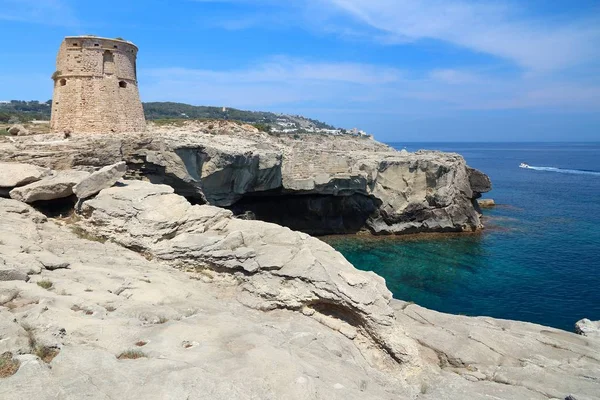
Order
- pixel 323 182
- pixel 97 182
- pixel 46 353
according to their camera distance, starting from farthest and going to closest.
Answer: pixel 323 182, pixel 97 182, pixel 46 353

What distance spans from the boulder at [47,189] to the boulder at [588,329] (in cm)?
2141

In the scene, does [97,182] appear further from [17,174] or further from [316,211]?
[316,211]

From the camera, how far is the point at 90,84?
24109 millimetres

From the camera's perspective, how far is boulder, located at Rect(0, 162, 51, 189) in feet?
49.4

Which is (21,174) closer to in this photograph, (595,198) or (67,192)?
(67,192)

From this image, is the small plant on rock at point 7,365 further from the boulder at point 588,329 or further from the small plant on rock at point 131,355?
the boulder at point 588,329

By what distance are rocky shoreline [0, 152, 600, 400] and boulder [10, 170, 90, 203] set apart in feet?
0.23

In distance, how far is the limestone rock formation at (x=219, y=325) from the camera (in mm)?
6699

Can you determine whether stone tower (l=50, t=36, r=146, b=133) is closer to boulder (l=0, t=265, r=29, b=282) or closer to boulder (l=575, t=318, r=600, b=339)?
boulder (l=0, t=265, r=29, b=282)

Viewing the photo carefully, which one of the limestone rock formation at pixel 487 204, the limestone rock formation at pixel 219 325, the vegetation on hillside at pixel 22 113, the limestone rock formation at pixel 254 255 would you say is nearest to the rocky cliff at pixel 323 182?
the limestone rock formation at pixel 487 204

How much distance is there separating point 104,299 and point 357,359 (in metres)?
6.18

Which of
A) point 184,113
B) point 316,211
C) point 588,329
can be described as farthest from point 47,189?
point 184,113

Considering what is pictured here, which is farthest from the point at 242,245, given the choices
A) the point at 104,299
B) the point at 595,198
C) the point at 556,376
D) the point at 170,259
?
the point at 595,198

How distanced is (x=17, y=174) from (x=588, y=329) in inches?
945
